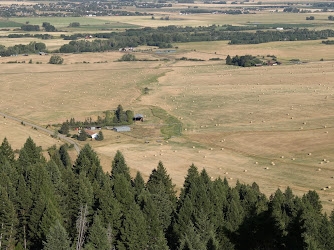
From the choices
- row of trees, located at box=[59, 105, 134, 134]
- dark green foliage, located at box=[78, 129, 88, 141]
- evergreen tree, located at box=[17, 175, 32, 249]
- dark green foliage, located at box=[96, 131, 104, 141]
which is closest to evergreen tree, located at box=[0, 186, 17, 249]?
evergreen tree, located at box=[17, 175, 32, 249]

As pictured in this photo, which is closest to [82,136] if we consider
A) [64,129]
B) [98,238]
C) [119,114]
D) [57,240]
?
[64,129]

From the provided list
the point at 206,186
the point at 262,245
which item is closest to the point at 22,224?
the point at 206,186

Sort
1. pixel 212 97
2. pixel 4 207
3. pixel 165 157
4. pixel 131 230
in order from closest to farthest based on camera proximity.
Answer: pixel 131 230
pixel 4 207
pixel 165 157
pixel 212 97

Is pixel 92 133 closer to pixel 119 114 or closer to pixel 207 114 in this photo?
pixel 119 114

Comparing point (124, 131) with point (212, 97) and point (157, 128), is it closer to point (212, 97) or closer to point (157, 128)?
point (157, 128)

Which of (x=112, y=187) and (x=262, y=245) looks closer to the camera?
(x=262, y=245)

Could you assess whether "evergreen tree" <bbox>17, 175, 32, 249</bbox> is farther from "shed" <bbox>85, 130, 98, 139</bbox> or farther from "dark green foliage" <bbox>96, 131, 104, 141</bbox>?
"shed" <bbox>85, 130, 98, 139</bbox>
